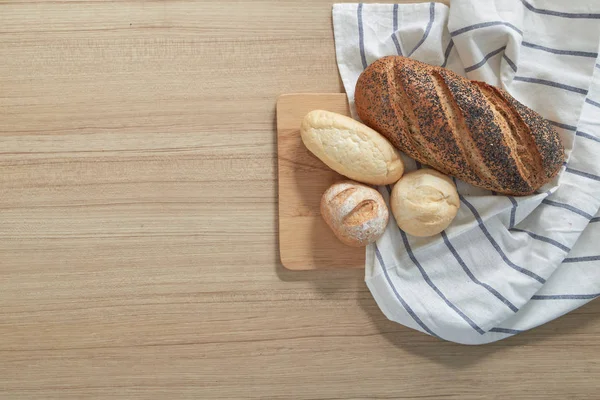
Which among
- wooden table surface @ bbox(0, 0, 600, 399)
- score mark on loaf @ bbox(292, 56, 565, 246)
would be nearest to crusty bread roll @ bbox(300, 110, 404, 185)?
score mark on loaf @ bbox(292, 56, 565, 246)

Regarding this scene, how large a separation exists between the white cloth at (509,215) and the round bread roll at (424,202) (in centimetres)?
5

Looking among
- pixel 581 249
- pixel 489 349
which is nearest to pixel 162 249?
pixel 489 349

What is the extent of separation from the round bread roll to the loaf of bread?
3 centimetres

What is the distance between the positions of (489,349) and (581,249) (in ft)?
0.91

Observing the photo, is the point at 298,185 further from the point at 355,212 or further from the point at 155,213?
the point at 155,213

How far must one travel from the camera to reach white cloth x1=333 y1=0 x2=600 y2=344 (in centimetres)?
96

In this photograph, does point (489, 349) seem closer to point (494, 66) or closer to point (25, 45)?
point (494, 66)

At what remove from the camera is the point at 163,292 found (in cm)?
102

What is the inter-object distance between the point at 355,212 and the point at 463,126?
0.25m

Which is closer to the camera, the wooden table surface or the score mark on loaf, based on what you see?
the score mark on loaf

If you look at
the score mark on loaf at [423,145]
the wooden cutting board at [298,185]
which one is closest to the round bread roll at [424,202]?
the score mark on loaf at [423,145]

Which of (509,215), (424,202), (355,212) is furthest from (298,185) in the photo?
(509,215)

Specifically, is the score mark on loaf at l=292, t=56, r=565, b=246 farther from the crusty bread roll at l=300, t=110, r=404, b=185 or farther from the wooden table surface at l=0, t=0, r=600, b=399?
the wooden table surface at l=0, t=0, r=600, b=399

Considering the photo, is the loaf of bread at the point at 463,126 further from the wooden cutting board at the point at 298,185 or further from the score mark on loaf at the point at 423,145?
the wooden cutting board at the point at 298,185
